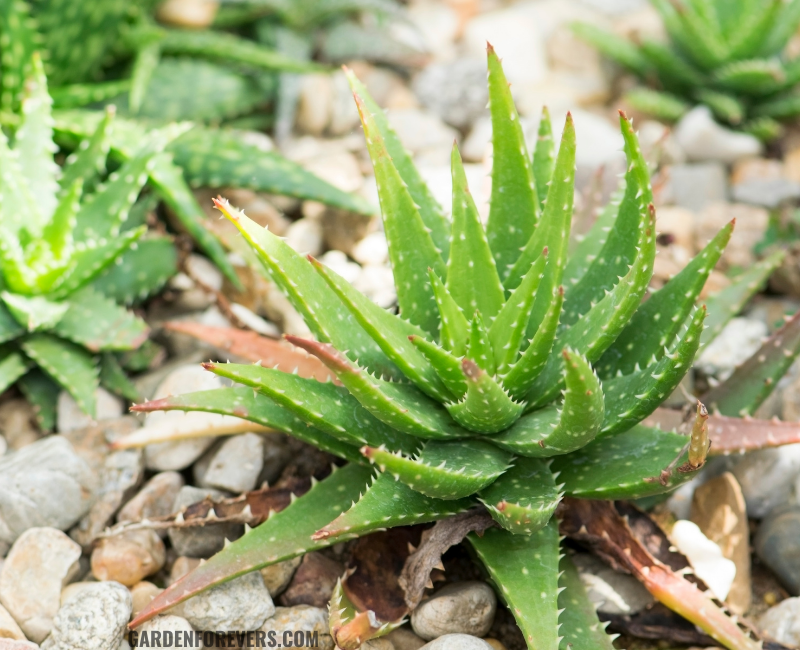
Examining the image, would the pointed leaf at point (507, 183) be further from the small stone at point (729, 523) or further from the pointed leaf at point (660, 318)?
the small stone at point (729, 523)

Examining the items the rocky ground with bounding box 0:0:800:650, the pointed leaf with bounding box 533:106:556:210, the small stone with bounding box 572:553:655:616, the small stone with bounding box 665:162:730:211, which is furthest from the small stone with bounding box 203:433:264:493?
the small stone with bounding box 665:162:730:211

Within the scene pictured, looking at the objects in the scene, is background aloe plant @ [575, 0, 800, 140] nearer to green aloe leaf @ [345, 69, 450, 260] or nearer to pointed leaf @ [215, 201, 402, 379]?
green aloe leaf @ [345, 69, 450, 260]

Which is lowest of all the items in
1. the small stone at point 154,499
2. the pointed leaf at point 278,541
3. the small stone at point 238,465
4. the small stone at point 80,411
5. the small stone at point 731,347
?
the small stone at point 154,499

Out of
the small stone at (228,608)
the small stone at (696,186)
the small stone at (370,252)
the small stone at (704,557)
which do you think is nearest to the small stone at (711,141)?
the small stone at (696,186)

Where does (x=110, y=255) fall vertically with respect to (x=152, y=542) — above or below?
above

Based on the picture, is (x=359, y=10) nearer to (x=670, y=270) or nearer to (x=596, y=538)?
(x=670, y=270)

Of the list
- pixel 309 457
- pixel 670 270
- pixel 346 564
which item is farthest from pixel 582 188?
pixel 346 564

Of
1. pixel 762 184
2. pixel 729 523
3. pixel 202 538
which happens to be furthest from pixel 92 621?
pixel 762 184
